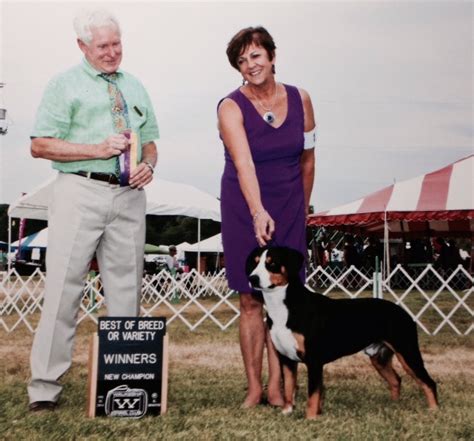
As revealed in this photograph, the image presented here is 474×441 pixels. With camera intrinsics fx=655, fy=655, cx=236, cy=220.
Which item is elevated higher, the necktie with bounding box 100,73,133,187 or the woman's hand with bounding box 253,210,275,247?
the necktie with bounding box 100,73,133,187

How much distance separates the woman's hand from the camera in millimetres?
2621

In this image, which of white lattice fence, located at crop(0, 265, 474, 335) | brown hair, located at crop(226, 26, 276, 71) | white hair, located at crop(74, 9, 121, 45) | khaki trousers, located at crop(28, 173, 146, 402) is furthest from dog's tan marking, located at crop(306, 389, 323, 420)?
white lattice fence, located at crop(0, 265, 474, 335)

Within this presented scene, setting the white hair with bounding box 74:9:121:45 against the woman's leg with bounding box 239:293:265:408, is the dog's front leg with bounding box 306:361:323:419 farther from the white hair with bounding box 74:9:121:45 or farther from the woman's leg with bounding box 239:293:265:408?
the white hair with bounding box 74:9:121:45

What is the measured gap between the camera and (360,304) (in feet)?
9.11

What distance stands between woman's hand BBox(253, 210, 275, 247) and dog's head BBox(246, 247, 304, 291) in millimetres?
46

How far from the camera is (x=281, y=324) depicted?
2650 mm

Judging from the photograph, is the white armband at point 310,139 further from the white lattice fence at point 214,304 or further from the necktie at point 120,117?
the white lattice fence at point 214,304

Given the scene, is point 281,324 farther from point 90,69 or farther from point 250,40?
point 90,69

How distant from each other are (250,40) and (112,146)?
72 cm

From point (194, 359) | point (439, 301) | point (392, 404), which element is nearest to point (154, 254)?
point (439, 301)

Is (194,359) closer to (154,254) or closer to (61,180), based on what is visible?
(61,180)

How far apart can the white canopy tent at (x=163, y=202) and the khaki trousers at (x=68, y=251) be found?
5.77m

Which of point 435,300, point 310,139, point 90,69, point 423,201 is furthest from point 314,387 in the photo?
point 435,300

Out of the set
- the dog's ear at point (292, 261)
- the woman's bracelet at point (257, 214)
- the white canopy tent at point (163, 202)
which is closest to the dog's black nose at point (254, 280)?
the dog's ear at point (292, 261)
